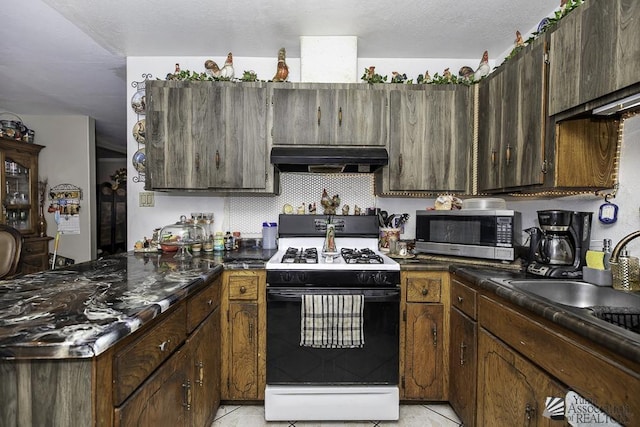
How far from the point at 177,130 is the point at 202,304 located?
51.4 inches

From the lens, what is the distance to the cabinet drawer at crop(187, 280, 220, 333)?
1.47 meters

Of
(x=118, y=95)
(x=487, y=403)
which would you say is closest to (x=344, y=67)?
(x=487, y=403)

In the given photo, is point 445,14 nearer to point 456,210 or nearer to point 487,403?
→ point 456,210

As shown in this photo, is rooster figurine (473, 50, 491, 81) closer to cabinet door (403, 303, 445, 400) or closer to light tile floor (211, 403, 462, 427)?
cabinet door (403, 303, 445, 400)

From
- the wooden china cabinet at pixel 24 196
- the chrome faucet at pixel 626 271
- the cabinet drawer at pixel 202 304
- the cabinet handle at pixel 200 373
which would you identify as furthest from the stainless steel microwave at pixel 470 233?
the wooden china cabinet at pixel 24 196

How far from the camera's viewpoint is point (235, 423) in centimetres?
190

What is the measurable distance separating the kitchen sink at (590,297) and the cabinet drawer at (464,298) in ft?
0.70

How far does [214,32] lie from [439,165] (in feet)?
6.16

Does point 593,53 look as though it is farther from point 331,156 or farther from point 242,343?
point 242,343

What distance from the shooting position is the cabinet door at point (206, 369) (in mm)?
1520

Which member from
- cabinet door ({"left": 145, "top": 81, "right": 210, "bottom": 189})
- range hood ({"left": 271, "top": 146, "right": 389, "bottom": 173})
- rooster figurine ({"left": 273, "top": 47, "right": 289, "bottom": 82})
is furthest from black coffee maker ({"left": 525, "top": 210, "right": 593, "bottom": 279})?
cabinet door ({"left": 145, "top": 81, "right": 210, "bottom": 189})

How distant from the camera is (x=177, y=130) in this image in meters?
2.26

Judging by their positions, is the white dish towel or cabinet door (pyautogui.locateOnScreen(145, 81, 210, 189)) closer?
the white dish towel

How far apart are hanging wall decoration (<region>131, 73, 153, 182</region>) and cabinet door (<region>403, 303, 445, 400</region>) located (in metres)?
2.34
